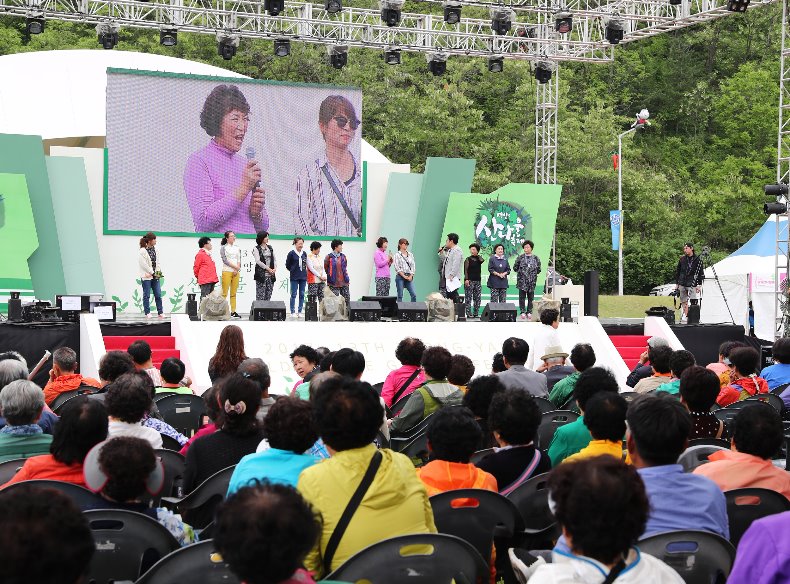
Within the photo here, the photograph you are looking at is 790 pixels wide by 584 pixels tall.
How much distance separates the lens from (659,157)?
41312 millimetres

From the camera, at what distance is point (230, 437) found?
458 centimetres

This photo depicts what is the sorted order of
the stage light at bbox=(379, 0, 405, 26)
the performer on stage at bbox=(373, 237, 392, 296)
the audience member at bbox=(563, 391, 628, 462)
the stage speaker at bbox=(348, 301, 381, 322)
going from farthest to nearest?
the performer on stage at bbox=(373, 237, 392, 296), the stage light at bbox=(379, 0, 405, 26), the stage speaker at bbox=(348, 301, 381, 322), the audience member at bbox=(563, 391, 628, 462)

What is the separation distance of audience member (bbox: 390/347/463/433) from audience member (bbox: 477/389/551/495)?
5.24 ft

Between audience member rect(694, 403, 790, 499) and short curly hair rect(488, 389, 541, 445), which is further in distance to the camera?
short curly hair rect(488, 389, 541, 445)

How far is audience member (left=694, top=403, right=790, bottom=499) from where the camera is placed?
3.90 m

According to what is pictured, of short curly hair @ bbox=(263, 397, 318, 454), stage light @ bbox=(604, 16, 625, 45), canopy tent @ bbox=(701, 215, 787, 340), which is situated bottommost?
canopy tent @ bbox=(701, 215, 787, 340)

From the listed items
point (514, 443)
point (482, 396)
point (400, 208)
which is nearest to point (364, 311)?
point (400, 208)

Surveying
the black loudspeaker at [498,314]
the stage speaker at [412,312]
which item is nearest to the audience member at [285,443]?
the stage speaker at [412,312]

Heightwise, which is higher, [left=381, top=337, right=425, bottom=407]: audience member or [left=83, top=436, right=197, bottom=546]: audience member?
[left=83, top=436, right=197, bottom=546]: audience member

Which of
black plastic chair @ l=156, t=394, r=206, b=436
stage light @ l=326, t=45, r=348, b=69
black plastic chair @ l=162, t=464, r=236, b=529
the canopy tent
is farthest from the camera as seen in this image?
the canopy tent

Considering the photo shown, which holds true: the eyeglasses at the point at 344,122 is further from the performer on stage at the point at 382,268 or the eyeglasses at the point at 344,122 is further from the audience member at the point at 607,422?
the audience member at the point at 607,422

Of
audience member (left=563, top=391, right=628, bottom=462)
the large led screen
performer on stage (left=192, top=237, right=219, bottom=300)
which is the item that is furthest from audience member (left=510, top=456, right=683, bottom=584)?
the large led screen

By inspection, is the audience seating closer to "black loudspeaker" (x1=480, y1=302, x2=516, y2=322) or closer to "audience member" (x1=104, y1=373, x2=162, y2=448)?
"audience member" (x1=104, y1=373, x2=162, y2=448)

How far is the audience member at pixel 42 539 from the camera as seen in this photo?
1872 millimetres
